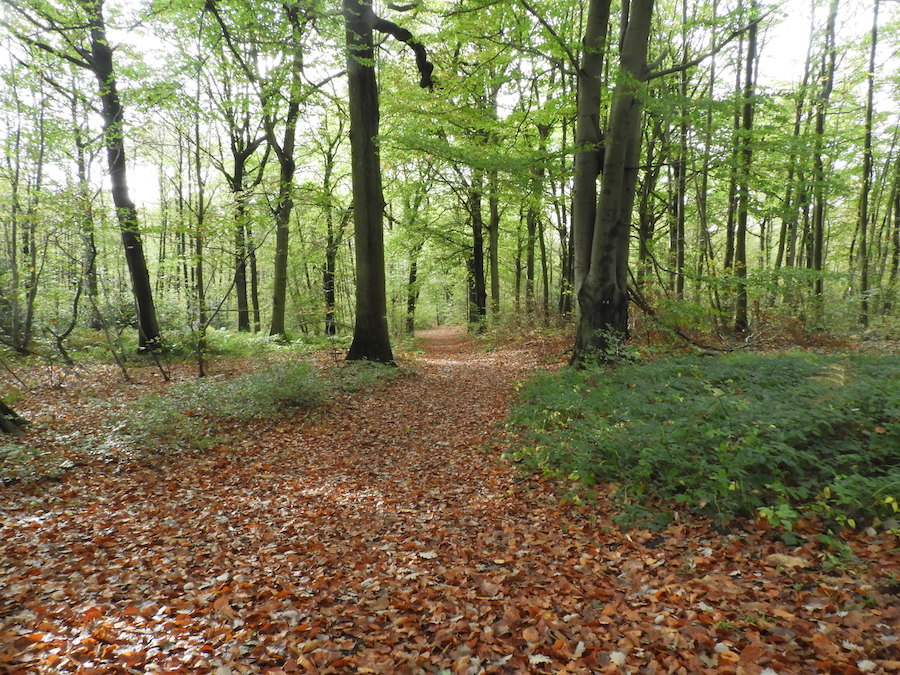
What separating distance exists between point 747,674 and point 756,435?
8.54ft

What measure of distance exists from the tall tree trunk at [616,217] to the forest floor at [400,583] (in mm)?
4790

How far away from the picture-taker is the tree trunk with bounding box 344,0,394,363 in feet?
36.9

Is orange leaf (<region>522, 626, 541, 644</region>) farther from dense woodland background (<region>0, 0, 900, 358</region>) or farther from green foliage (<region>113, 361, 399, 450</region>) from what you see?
dense woodland background (<region>0, 0, 900, 358</region>)

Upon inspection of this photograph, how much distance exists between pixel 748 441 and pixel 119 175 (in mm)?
15719

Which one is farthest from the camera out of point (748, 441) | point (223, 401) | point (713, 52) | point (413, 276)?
point (413, 276)

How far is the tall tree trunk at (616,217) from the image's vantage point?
8805 mm

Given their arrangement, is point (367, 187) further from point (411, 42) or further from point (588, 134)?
point (588, 134)

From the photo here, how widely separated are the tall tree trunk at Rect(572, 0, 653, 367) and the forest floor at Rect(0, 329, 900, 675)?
4790 millimetres

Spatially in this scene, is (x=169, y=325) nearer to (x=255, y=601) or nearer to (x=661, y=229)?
(x=255, y=601)

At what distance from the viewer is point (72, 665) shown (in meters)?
2.83

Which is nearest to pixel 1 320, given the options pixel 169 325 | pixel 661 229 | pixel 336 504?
pixel 169 325

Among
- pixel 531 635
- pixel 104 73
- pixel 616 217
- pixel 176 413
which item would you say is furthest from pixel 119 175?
pixel 531 635

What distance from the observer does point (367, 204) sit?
11531 millimetres

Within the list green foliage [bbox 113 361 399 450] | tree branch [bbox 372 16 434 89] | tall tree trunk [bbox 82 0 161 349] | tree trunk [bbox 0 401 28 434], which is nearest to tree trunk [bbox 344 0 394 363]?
tree branch [bbox 372 16 434 89]
